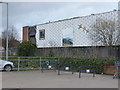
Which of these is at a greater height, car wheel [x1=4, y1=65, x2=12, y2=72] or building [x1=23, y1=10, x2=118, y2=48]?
building [x1=23, y1=10, x2=118, y2=48]

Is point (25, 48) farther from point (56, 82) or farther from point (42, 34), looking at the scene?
point (56, 82)

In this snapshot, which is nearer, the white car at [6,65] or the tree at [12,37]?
the white car at [6,65]

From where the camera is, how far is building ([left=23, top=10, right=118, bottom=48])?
76.3 ft

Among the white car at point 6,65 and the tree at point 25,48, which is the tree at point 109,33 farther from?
the tree at point 25,48

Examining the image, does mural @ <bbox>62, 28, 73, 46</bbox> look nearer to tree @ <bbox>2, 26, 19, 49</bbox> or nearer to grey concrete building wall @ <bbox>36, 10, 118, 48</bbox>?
grey concrete building wall @ <bbox>36, 10, 118, 48</bbox>

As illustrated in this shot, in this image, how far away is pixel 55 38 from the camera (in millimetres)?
30500

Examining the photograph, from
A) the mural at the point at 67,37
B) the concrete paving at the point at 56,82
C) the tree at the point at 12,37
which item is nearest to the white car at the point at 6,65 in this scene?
the concrete paving at the point at 56,82

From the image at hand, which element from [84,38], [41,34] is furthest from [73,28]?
[41,34]

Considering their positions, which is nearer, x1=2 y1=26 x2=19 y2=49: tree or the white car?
the white car

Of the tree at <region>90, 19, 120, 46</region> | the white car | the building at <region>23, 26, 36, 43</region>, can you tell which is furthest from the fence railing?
the building at <region>23, 26, 36, 43</region>

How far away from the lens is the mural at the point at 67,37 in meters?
27.8

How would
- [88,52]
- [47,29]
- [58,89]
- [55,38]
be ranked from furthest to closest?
1. [47,29]
2. [55,38]
3. [88,52]
4. [58,89]

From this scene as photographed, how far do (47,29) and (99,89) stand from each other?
24.6m

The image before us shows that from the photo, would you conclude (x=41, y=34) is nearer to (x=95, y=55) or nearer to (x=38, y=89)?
(x=95, y=55)
